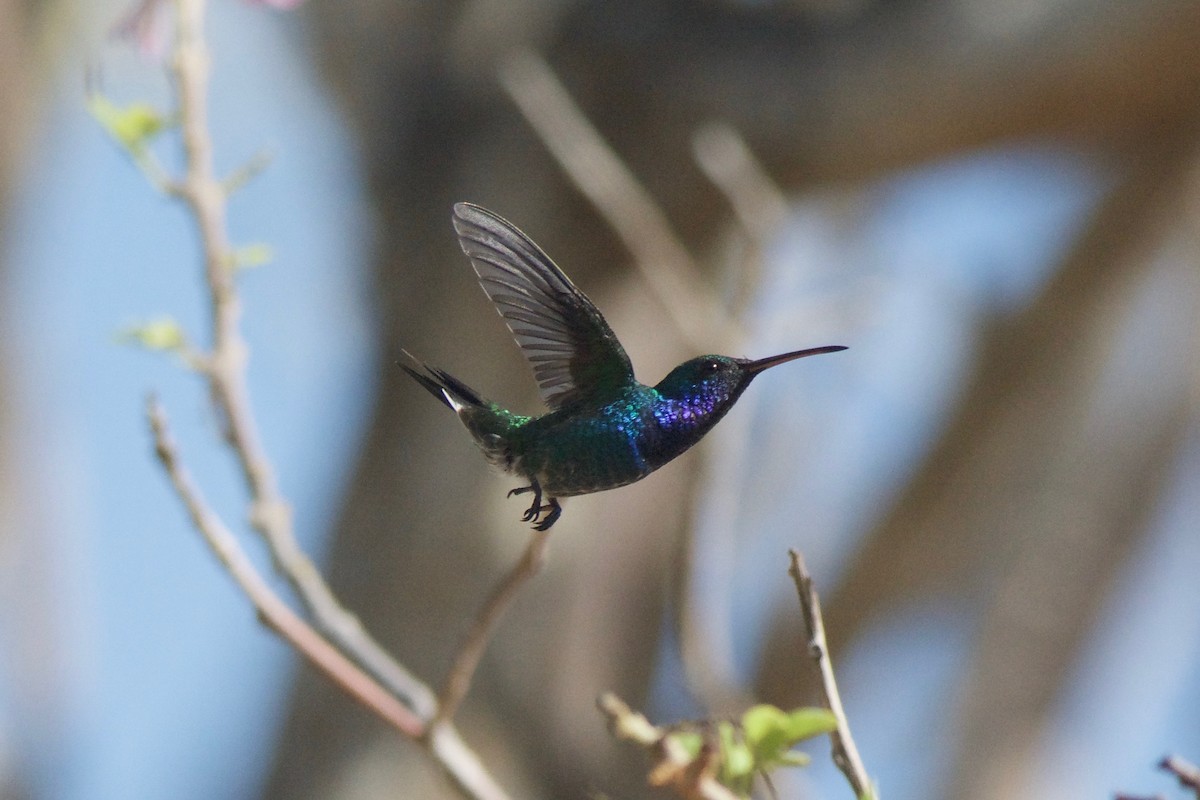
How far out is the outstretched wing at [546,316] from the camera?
0.76 m

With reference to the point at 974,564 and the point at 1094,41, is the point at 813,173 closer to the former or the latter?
the point at 1094,41

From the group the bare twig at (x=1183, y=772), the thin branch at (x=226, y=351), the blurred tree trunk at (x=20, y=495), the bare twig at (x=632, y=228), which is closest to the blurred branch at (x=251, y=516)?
the thin branch at (x=226, y=351)

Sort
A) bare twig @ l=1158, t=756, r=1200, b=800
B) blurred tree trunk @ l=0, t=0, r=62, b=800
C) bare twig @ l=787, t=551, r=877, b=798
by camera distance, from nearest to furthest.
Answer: bare twig @ l=1158, t=756, r=1200, b=800 < bare twig @ l=787, t=551, r=877, b=798 < blurred tree trunk @ l=0, t=0, r=62, b=800

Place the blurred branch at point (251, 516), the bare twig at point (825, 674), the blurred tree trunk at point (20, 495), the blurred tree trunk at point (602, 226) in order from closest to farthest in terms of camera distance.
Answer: the bare twig at point (825, 674)
the blurred branch at point (251, 516)
the blurred tree trunk at point (602, 226)
the blurred tree trunk at point (20, 495)

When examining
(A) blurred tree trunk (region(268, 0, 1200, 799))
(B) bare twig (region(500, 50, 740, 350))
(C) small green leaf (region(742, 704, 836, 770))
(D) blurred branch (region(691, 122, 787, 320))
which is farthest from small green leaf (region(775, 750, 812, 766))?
(A) blurred tree trunk (region(268, 0, 1200, 799))

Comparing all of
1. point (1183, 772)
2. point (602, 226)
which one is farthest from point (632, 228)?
point (602, 226)

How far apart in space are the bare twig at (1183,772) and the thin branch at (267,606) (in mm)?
652

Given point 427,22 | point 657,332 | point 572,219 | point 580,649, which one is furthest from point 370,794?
point 427,22

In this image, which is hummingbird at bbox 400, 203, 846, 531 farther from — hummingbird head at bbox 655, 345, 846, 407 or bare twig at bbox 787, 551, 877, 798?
bare twig at bbox 787, 551, 877, 798

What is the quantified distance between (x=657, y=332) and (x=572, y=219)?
1.93 feet

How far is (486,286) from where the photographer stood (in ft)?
2.77

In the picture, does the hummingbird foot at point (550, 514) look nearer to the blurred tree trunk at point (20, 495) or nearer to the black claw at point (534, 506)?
the black claw at point (534, 506)

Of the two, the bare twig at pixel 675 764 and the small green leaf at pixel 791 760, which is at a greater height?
the bare twig at pixel 675 764

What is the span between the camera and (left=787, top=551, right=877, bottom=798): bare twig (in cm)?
64
